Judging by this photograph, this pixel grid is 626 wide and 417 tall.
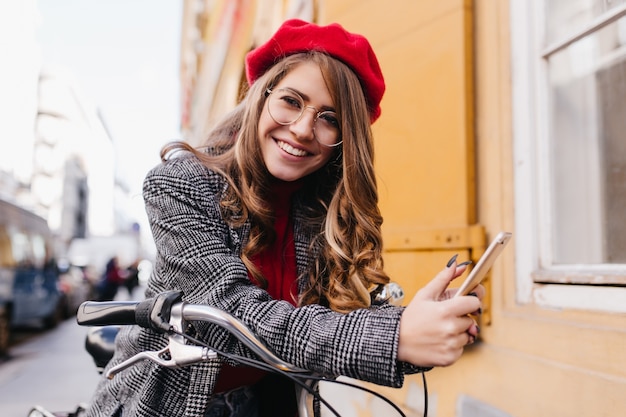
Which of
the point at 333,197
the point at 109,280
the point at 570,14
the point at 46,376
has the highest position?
the point at 570,14

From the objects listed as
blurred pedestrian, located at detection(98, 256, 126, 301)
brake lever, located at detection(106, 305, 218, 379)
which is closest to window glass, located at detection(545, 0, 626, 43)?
brake lever, located at detection(106, 305, 218, 379)

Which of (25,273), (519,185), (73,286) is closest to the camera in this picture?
(519,185)

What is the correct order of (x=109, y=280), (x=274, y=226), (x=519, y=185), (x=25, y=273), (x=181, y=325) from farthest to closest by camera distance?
(x=109, y=280) → (x=25, y=273) → (x=519, y=185) → (x=274, y=226) → (x=181, y=325)

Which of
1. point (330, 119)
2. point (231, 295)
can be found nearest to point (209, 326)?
point (231, 295)

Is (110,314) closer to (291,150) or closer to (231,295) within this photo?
(231,295)

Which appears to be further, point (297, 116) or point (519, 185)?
point (519, 185)

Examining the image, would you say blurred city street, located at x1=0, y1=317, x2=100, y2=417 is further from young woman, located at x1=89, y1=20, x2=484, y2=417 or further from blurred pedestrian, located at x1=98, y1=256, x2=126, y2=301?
young woman, located at x1=89, y1=20, x2=484, y2=417

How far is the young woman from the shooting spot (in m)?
1.36

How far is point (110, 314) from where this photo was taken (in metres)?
1.26

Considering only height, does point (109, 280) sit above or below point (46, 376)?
above

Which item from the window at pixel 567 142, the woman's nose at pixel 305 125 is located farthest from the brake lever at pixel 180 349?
the window at pixel 567 142

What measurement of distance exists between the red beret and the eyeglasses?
177 millimetres

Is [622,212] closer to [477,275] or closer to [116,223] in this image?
[477,275]

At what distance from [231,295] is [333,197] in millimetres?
627
